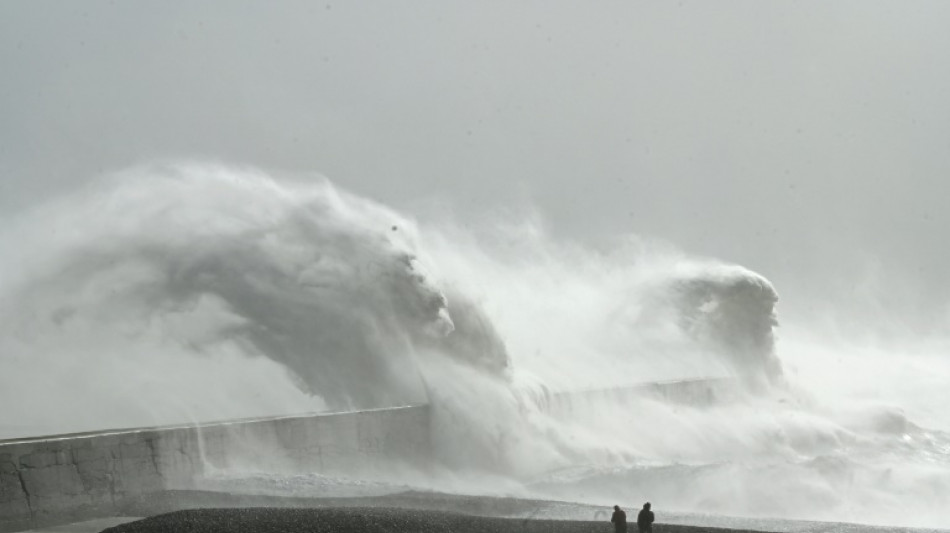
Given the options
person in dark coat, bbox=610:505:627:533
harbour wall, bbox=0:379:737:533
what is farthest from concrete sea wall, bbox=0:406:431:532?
person in dark coat, bbox=610:505:627:533

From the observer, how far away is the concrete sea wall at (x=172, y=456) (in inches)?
345

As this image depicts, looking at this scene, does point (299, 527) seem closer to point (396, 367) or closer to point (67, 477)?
point (67, 477)

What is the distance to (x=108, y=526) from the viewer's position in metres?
8.38

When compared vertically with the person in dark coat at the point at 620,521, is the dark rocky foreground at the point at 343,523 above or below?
below

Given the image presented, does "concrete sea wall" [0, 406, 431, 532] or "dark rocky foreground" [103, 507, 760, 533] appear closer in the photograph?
"dark rocky foreground" [103, 507, 760, 533]

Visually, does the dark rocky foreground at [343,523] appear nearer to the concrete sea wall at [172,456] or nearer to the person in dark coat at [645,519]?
the person in dark coat at [645,519]

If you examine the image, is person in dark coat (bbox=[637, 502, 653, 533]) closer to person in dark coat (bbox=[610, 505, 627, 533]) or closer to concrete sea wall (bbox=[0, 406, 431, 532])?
→ person in dark coat (bbox=[610, 505, 627, 533])

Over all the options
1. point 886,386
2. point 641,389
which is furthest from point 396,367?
point 886,386

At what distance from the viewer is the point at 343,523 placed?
836 centimetres

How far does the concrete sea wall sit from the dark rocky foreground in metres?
1.15

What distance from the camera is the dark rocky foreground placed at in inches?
316

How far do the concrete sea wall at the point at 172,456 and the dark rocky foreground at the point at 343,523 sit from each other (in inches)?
45.1

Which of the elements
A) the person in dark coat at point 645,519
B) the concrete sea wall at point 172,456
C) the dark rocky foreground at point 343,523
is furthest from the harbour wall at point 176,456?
the person in dark coat at point 645,519

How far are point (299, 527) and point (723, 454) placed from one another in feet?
36.9
